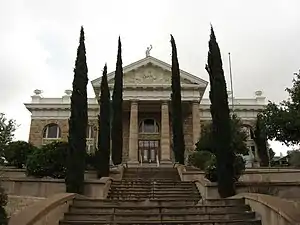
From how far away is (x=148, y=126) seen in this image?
39250 mm

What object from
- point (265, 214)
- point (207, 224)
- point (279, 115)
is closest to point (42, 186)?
point (207, 224)

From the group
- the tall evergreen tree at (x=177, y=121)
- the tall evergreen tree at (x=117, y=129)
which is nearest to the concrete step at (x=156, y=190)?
the tall evergreen tree at (x=177, y=121)

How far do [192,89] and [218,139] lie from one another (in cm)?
2342

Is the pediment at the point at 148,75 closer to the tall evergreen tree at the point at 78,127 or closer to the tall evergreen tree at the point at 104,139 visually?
the tall evergreen tree at the point at 104,139

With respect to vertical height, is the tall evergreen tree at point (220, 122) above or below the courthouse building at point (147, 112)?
below

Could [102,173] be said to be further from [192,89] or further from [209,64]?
[192,89]

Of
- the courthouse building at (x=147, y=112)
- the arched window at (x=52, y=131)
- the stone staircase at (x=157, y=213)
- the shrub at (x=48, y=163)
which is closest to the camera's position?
the stone staircase at (x=157, y=213)

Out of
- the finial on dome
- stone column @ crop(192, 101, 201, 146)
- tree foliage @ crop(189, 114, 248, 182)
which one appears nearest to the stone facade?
the finial on dome

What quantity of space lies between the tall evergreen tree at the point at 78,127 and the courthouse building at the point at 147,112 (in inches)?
706

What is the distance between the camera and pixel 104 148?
19297mm

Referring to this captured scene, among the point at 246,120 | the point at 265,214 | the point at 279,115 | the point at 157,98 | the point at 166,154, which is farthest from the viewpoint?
the point at 246,120

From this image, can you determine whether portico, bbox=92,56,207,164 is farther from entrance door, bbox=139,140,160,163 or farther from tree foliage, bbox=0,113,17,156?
tree foliage, bbox=0,113,17,156

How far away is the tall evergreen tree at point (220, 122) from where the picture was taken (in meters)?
12.9

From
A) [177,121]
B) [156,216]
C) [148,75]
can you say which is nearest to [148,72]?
[148,75]
